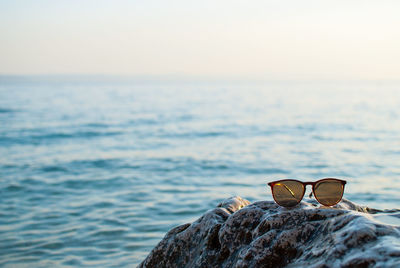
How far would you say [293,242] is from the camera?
2373mm

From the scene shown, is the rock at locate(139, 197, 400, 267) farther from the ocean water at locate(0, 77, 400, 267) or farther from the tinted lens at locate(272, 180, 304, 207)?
the ocean water at locate(0, 77, 400, 267)

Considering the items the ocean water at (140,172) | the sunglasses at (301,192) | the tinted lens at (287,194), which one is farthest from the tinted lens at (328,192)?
the ocean water at (140,172)

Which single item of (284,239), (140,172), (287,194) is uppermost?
(287,194)

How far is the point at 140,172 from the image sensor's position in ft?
35.6

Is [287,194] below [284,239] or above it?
above

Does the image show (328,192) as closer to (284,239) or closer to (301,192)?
(301,192)

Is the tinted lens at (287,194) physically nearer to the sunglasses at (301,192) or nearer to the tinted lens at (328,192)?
the sunglasses at (301,192)

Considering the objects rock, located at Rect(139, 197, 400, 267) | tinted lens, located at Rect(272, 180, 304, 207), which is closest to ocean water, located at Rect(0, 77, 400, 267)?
rock, located at Rect(139, 197, 400, 267)

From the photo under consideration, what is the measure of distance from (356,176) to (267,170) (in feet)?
6.45

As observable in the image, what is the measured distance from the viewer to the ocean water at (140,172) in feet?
20.8

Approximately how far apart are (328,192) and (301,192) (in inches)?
6.0

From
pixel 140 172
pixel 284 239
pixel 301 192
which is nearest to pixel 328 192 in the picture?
pixel 301 192

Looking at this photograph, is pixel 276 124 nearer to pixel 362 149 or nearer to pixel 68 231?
pixel 362 149

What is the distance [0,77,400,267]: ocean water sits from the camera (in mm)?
6344
